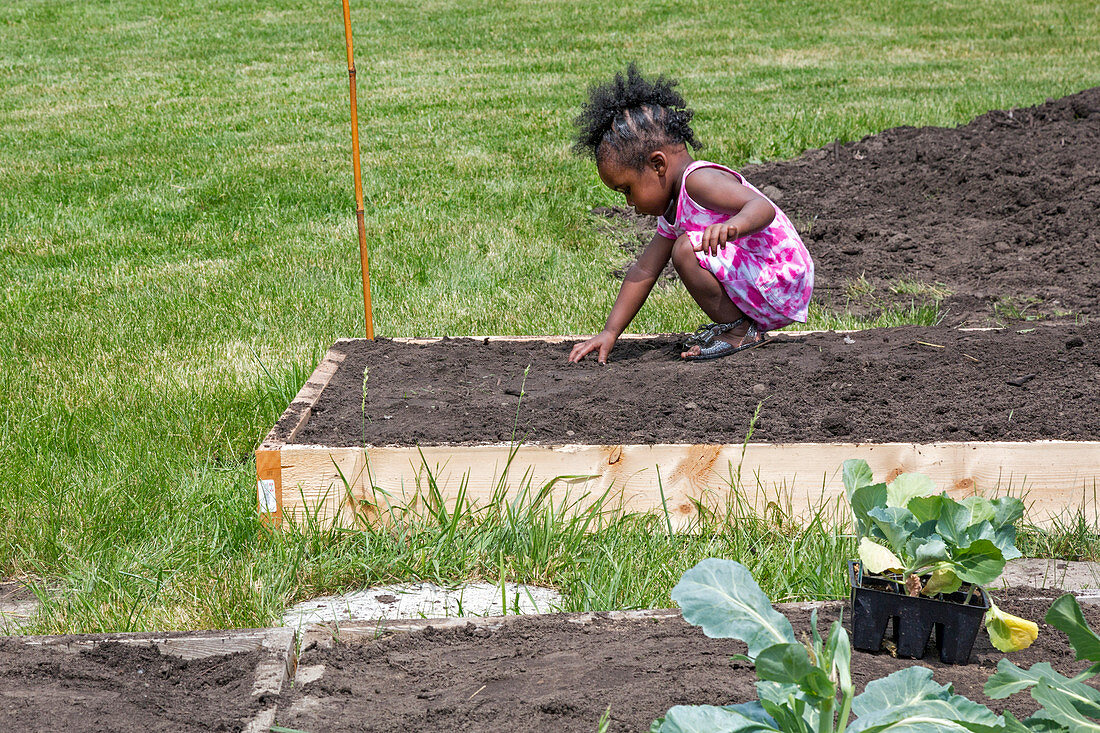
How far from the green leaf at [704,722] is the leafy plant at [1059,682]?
355mm

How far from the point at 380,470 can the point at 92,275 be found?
371cm

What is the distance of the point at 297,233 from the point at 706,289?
3.49 metres

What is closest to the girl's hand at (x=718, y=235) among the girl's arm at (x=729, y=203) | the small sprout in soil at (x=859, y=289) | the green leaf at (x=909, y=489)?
the girl's arm at (x=729, y=203)

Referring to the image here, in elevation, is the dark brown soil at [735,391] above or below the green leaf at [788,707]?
below

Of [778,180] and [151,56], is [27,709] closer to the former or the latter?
[778,180]

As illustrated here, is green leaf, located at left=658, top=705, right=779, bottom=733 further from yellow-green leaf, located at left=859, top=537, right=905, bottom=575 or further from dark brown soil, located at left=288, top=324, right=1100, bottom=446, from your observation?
dark brown soil, located at left=288, top=324, right=1100, bottom=446

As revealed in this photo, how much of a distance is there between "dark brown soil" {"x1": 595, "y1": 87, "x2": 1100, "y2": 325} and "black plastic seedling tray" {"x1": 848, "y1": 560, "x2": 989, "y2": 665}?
3.00m

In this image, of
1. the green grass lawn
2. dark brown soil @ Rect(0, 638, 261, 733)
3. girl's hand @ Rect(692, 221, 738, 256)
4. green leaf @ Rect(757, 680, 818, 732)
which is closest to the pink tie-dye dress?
girl's hand @ Rect(692, 221, 738, 256)

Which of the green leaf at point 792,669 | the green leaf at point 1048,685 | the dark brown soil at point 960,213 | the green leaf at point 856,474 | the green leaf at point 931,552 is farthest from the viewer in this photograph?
the dark brown soil at point 960,213

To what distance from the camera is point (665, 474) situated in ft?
9.36

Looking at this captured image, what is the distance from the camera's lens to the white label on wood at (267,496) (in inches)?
114

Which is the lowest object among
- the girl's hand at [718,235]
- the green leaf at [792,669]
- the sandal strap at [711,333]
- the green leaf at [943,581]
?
the sandal strap at [711,333]

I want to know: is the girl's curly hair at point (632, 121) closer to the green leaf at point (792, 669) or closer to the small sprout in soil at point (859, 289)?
the small sprout in soil at point (859, 289)

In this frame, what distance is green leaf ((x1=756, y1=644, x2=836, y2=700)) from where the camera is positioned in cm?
126
